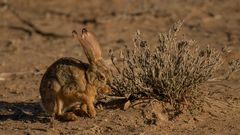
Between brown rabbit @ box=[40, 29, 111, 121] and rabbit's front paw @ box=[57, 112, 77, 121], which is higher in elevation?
brown rabbit @ box=[40, 29, 111, 121]

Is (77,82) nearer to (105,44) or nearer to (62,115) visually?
(62,115)

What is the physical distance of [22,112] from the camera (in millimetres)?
6637

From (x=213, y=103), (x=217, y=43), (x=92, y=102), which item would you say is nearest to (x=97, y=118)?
(x=92, y=102)

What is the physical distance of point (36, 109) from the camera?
22.1 ft

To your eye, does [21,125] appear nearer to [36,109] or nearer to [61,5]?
[36,109]

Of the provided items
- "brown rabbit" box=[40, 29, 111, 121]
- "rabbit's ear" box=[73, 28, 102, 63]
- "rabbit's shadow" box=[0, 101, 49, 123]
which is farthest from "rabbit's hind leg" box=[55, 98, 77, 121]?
"rabbit's ear" box=[73, 28, 102, 63]

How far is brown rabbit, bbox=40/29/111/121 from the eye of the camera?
5965 mm

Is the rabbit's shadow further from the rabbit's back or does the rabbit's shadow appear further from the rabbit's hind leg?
the rabbit's back

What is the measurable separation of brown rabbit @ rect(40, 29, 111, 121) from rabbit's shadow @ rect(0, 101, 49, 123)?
0.29 m

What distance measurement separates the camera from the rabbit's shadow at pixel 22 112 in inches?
253

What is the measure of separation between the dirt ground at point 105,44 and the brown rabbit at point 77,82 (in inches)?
7.5

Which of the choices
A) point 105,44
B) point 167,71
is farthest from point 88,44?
point 105,44

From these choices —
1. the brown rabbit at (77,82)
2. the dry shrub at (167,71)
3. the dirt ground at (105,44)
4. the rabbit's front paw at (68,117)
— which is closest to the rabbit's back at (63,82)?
the brown rabbit at (77,82)

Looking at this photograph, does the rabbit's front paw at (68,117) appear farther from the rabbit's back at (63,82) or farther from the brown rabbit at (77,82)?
the rabbit's back at (63,82)
